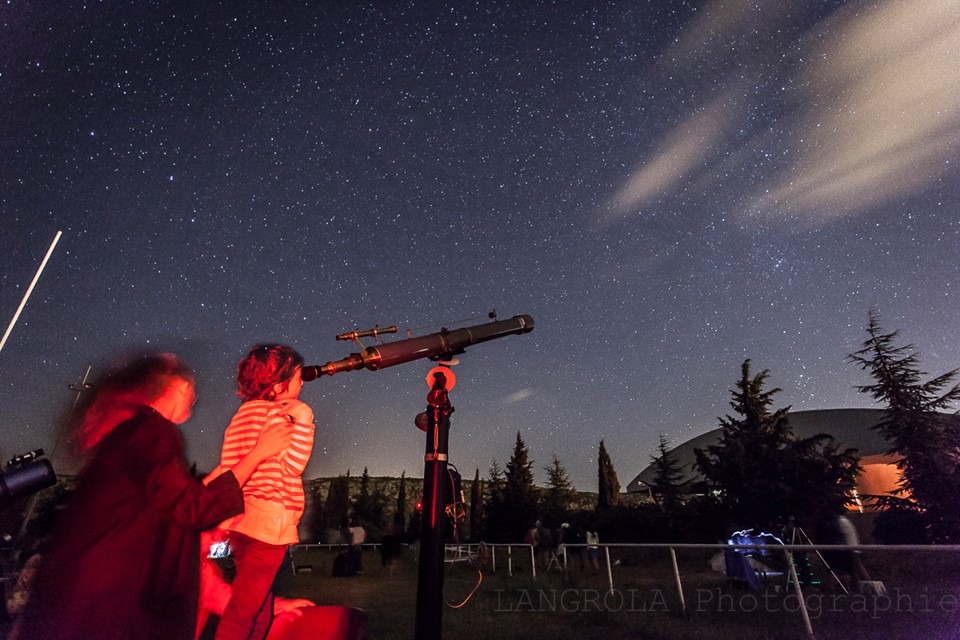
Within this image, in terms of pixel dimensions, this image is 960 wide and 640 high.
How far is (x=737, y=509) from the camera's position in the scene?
67.3 feet

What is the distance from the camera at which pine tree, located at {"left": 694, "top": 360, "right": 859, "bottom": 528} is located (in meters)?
19.1

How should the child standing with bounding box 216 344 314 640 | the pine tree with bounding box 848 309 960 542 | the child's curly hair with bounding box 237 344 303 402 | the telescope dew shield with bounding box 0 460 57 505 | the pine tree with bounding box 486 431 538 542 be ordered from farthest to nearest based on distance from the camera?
the pine tree with bounding box 486 431 538 542
the pine tree with bounding box 848 309 960 542
the telescope dew shield with bounding box 0 460 57 505
the child's curly hair with bounding box 237 344 303 402
the child standing with bounding box 216 344 314 640

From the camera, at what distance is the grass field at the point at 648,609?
20.6ft

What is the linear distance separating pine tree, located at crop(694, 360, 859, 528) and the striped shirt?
2181cm

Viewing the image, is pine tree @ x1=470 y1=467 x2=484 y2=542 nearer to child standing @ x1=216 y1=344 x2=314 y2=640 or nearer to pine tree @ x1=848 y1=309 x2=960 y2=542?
pine tree @ x1=848 y1=309 x2=960 y2=542

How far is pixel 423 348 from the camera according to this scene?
9.93ft

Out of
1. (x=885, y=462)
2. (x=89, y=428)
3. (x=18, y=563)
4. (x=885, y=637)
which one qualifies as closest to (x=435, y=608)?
(x=89, y=428)

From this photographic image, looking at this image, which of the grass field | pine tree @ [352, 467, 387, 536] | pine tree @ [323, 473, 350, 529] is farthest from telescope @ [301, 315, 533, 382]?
pine tree @ [323, 473, 350, 529]

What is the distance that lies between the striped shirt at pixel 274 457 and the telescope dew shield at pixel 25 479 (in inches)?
144

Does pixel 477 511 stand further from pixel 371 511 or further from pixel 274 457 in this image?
pixel 274 457

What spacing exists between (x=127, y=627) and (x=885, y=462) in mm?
42920

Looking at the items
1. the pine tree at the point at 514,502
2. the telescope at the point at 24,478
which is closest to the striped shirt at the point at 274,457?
the telescope at the point at 24,478

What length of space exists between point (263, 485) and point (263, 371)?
546 millimetres

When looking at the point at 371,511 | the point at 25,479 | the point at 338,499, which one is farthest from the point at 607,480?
the point at 25,479
